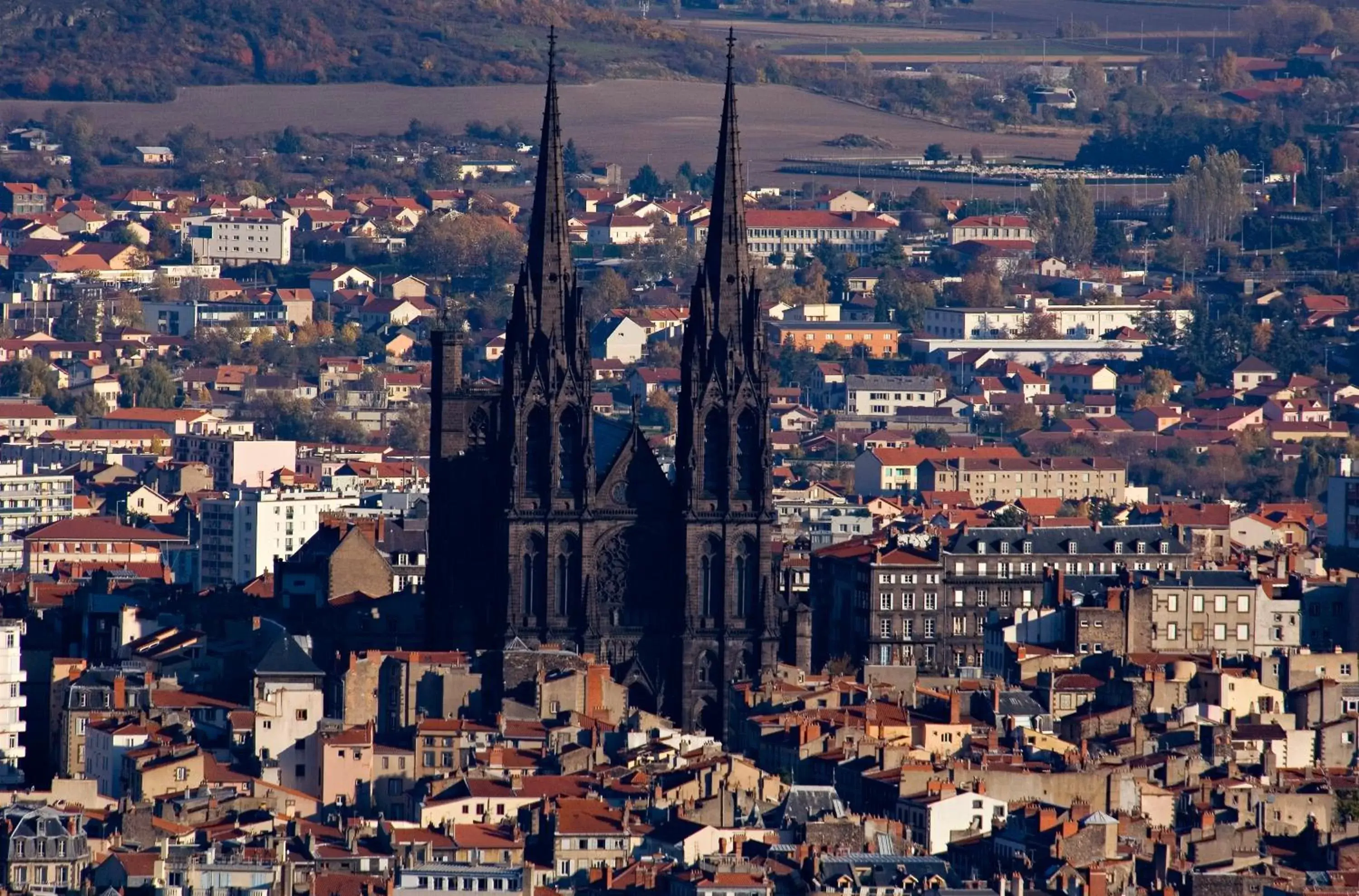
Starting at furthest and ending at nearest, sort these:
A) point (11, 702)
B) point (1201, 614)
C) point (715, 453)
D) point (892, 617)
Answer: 1. point (1201, 614)
2. point (892, 617)
3. point (715, 453)
4. point (11, 702)

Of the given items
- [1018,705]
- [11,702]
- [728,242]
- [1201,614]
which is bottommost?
[1201,614]

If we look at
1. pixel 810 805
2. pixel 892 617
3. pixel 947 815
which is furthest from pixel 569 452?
pixel 947 815

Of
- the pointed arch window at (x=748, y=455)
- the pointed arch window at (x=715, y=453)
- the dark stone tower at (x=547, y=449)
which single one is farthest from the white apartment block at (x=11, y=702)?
the pointed arch window at (x=748, y=455)

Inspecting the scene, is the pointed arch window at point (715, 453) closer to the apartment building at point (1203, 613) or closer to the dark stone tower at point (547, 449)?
the dark stone tower at point (547, 449)

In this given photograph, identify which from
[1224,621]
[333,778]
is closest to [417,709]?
[333,778]

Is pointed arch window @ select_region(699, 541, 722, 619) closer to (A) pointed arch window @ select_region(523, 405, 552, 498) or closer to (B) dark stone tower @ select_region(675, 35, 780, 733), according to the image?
(B) dark stone tower @ select_region(675, 35, 780, 733)

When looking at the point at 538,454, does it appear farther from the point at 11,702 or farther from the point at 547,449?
the point at 11,702

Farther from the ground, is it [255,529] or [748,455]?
[748,455]

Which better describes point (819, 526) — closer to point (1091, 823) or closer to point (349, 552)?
point (349, 552)
